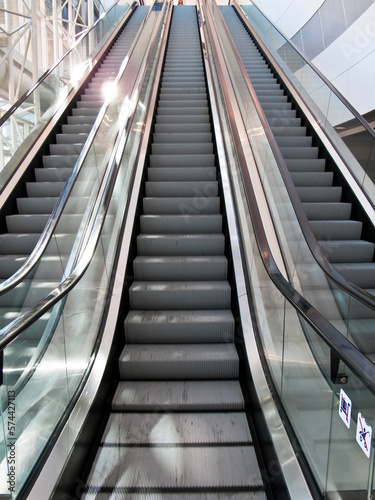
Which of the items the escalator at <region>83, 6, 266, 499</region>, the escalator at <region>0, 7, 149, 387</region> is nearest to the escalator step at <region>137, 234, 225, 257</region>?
the escalator at <region>83, 6, 266, 499</region>

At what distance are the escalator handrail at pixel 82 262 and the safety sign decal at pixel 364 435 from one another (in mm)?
1314

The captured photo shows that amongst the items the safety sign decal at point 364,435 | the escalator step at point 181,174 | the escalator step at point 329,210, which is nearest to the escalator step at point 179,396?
the safety sign decal at point 364,435

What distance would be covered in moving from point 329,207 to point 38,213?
3.28 m

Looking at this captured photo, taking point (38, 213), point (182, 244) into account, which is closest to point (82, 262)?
point (182, 244)

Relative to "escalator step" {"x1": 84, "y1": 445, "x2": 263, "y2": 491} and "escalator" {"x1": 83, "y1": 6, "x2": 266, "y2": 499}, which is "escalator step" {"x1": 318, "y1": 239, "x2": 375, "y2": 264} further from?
"escalator step" {"x1": 84, "y1": 445, "x2": 263, "y2": 491}

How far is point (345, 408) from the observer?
133cm

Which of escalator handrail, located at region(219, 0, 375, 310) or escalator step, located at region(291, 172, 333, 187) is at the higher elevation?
escalator step, located at region(291, 172, 333, 187)

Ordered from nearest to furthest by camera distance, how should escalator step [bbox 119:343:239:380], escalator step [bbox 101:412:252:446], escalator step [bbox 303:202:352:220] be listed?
escalator step [bbox 101:412:252:446] < escalator step [bbox 119:343:239:380] < escalator step [bbox 303:202:352:220]

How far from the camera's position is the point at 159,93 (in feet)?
21.2

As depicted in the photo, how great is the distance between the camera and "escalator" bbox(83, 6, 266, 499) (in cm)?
197

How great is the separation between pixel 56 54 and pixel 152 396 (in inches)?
355

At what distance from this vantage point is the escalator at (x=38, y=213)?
5.49 ft

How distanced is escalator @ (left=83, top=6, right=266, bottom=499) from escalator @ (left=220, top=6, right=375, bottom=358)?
Answer: 952 mm

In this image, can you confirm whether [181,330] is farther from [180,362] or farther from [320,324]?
[320,324]
